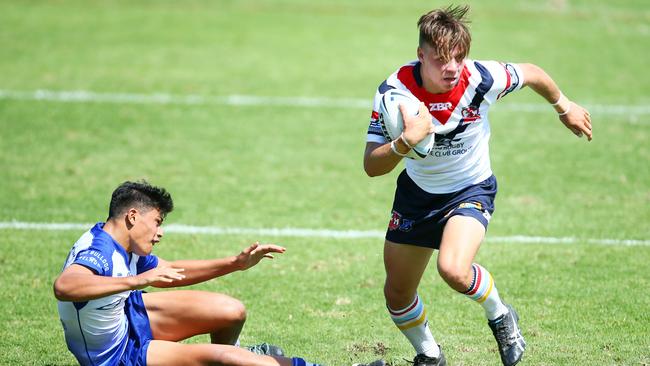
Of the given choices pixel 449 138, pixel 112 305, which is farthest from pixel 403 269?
pixel 112 305

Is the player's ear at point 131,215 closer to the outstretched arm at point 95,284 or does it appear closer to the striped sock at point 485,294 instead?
the outstretched arm at point 95,284

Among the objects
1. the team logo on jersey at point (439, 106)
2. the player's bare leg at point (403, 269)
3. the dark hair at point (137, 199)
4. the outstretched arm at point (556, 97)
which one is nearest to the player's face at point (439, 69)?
the team logo on jersey at point (439, 106)

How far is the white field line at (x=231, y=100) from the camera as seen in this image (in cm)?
1414

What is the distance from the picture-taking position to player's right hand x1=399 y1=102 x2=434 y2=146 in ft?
18.3

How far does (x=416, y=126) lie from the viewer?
5590 millimetres

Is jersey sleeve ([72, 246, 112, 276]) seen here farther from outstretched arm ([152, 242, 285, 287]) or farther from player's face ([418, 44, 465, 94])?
player's face ([418, 44, 465, 94])

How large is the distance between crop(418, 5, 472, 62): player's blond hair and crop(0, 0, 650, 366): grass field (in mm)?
2242

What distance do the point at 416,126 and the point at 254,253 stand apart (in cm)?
133

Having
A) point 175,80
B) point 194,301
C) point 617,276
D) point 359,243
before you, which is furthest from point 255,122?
point 194,301

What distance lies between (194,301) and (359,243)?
3268 mm

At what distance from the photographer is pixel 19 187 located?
34.5 feet

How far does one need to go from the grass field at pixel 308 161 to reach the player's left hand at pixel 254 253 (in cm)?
108

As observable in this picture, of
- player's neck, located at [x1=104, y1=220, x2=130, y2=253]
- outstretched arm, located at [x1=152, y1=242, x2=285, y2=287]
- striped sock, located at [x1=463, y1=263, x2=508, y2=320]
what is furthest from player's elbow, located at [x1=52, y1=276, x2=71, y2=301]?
striped sock, located at [x1=463, y1=263, x2=508, y2=320]

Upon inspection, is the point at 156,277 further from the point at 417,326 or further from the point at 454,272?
the point at 417,326
